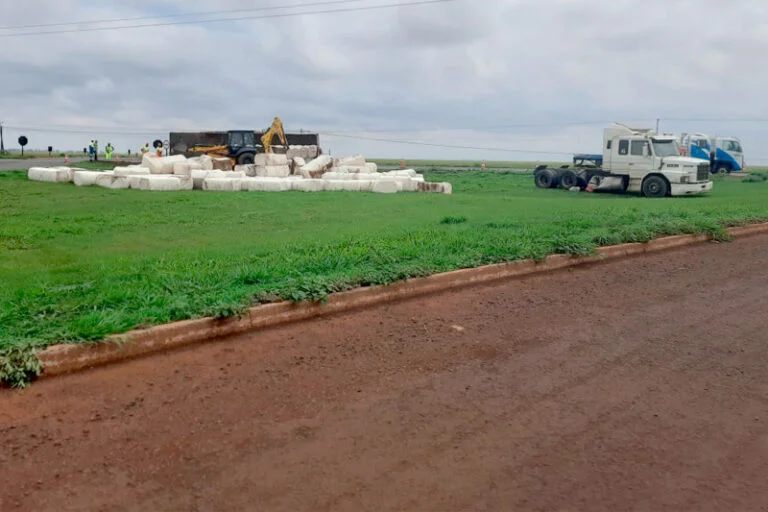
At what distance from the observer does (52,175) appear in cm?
2589

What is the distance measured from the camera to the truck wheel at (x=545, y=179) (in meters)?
Result: 33.6

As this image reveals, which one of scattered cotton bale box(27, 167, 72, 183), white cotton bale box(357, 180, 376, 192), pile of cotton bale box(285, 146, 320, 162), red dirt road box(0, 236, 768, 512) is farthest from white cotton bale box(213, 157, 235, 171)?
red dirt road box(0, 236, 768, 512)

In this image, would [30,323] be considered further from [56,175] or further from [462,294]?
[56,175]

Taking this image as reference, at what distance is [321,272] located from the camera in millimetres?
7996

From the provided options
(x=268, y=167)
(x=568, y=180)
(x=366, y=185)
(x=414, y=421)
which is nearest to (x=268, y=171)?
(x=268, y=167)

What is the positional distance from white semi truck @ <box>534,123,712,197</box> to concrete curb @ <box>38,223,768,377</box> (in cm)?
1987

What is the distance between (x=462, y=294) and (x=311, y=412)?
12.0 feet

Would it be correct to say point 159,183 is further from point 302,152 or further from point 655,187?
point 655,187

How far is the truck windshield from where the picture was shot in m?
28.8

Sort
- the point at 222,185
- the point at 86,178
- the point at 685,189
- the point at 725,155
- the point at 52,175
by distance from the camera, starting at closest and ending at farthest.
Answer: the point at 222,185 < the point at 86,178 < the point at 52,175 < the point at 685,189 < the point at 725,155

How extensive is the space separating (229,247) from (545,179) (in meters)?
25.8

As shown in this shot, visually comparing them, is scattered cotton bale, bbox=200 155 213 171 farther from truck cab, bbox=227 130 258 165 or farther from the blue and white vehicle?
the blue and white vehicle

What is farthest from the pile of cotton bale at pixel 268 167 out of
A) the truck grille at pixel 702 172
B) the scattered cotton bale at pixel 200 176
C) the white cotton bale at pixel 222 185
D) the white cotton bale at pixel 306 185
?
the truck grille at pixel 702 172

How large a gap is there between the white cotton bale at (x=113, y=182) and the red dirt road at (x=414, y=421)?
1899 cm
